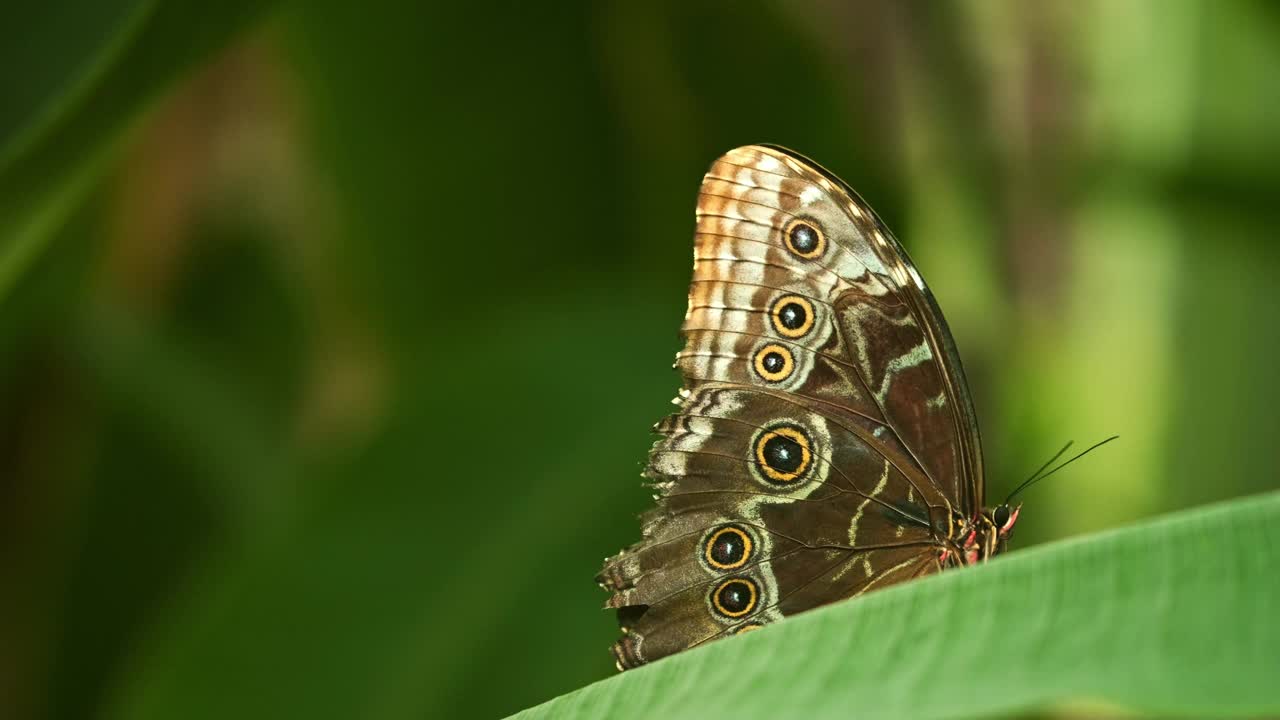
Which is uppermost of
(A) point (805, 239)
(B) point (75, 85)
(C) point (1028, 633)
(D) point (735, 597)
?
(B) point (75, 85)

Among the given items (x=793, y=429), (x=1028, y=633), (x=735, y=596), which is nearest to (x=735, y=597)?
(x=735, y=596)

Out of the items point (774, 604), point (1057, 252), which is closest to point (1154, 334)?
point (1057, 252)

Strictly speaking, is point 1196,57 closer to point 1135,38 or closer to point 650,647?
point 1135,38

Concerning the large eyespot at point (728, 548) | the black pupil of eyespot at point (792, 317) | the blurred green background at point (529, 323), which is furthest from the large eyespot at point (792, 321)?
the blurred green background at point (529, 323)

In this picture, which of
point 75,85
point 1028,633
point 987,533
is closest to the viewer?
point 1028,633

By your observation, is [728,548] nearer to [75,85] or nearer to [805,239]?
[805,239]

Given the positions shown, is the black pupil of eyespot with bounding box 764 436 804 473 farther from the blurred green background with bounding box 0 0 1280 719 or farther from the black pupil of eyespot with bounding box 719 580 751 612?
the blurred green background with bounding box 0 0 1280 719

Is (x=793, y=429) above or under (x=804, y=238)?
under

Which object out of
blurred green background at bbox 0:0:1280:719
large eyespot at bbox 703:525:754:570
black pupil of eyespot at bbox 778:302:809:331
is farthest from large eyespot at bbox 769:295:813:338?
blurred green background at bbox 0:0:1280:719
